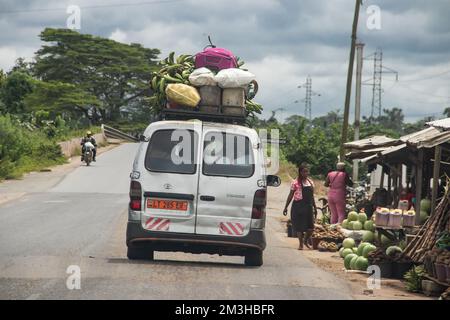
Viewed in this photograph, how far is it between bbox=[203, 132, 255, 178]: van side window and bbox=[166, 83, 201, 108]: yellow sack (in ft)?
2.87

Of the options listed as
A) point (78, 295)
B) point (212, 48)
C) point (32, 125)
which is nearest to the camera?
point (78, 295)

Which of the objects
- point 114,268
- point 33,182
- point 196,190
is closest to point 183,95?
point 196,190

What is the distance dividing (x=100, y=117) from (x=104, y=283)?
81.1 metres

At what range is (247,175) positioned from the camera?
46.2 ft

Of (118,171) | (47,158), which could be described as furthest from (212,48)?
(47,158)

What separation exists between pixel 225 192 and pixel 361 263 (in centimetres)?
317

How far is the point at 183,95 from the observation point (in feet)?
48.4

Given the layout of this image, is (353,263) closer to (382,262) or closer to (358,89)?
(382,262)

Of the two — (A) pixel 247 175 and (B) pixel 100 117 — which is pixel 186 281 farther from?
(B) pixel 100 117

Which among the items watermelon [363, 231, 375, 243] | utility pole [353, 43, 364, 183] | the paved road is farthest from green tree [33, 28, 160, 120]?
watermelon [363, 231, 375, 243]

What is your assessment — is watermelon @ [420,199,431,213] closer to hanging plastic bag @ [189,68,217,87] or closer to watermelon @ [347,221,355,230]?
watermelon @ [347,221,355,230]

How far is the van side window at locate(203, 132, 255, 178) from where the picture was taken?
1409 centimetres

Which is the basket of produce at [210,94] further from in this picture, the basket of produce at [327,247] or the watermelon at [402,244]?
the basket of produce at [327,247]

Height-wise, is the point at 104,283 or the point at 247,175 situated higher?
the point at 247,175
